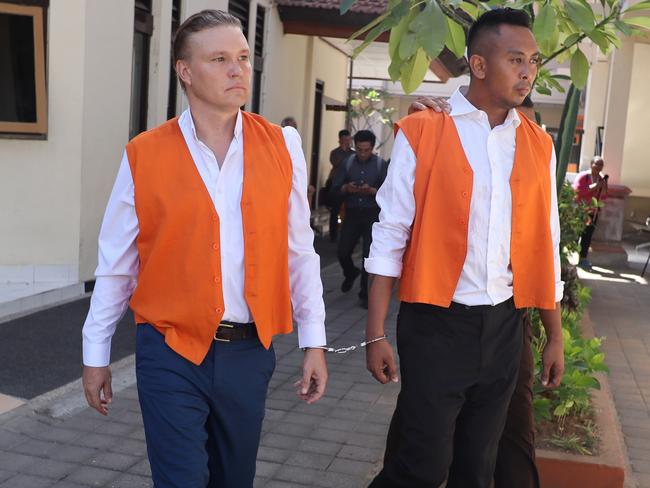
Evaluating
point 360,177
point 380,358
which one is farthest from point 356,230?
point 380,358

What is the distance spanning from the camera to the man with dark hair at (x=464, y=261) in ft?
10.8

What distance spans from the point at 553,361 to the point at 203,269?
1.43 meters

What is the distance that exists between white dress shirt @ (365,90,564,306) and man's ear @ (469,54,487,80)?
101 millimetres

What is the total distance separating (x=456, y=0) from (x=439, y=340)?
54.7 inches

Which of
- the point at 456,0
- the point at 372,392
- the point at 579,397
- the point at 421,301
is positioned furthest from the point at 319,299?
the point at 372,392

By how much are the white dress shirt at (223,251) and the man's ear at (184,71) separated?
103 millimetres

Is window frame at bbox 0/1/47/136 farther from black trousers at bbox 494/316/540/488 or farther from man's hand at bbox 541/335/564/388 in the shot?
man's hand at bbox 541/335/564/388

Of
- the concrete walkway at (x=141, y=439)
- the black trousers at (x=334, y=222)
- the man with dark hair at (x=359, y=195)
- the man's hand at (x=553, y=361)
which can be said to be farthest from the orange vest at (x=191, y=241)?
the black trousers at (x=334, y=222)

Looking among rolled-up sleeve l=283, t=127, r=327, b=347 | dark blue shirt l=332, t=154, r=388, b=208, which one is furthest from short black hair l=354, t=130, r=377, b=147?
rolled-up sleeve l=283, t=127, r=327, b=347

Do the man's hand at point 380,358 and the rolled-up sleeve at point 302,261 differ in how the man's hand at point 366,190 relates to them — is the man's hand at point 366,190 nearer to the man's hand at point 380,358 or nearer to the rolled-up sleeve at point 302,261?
the man's hand at point 380,358

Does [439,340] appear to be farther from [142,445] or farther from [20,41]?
[20,41]

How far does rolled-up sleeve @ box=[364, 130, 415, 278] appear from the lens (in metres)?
3.36

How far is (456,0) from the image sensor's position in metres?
3.86

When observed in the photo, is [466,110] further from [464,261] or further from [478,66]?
[464,261]
